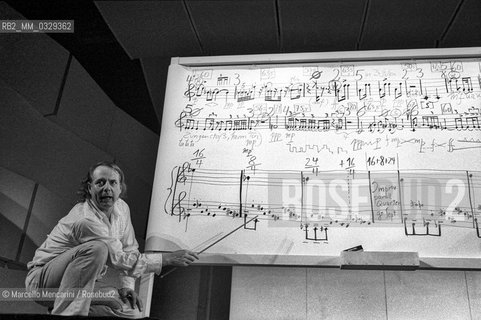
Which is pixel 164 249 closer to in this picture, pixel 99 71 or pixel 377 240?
pixel 377 240

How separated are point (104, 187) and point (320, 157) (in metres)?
1.03

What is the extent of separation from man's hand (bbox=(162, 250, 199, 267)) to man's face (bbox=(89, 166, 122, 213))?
34 cm

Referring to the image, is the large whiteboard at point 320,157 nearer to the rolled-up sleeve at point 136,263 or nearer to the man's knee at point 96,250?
the rolled-up sleeve at point 136,263

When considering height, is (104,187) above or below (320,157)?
below

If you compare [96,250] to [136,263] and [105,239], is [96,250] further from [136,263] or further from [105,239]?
[136,263]

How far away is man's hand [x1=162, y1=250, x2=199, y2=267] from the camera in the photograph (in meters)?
2.09

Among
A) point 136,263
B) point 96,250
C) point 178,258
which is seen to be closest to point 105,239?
point 96,250

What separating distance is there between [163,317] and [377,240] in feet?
4.04

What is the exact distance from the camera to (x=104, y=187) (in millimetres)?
1958

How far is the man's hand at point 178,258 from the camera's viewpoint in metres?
2.09

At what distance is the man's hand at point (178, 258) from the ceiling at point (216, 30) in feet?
3.38

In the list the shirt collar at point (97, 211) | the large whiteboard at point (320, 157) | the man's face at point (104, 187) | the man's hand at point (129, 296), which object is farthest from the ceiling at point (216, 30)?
the man's hand at point (129, 296)

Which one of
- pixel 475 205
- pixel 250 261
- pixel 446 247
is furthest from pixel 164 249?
pixel 475 205

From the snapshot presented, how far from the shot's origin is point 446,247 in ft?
6.83
